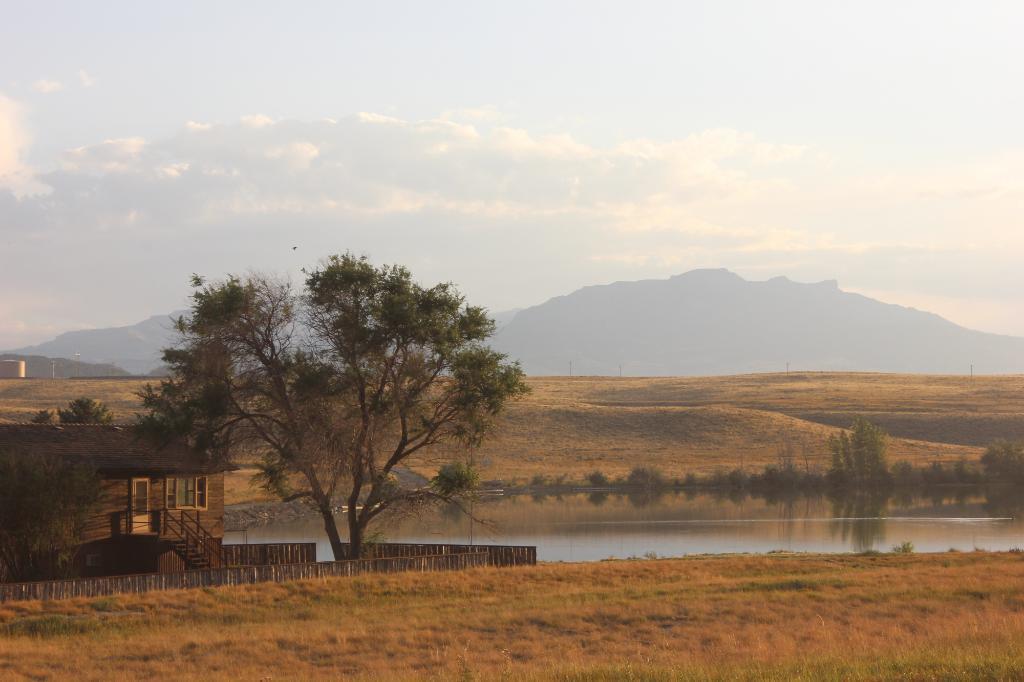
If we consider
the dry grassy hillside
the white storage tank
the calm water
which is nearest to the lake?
the calm water

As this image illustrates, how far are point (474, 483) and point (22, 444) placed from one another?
1417 cm

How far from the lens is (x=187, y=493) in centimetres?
3788

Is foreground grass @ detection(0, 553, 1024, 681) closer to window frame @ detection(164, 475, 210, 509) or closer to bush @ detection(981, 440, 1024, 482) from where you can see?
window frame @ detection(164, 475, 210, 509)

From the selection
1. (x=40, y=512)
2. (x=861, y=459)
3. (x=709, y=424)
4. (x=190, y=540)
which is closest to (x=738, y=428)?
(x=709, y=424)

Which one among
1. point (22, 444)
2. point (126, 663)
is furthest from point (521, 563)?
point (126, 663)

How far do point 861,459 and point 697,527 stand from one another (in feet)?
98.9

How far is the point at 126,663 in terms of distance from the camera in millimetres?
20828

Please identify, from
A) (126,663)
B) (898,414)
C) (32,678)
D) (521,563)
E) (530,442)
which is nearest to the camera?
(32,678)

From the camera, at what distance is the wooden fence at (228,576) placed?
2705 cm

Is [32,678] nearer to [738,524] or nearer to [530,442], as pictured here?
[738,524]

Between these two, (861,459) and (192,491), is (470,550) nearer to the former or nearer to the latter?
(192,491)

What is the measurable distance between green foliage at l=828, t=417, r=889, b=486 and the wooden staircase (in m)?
58.1

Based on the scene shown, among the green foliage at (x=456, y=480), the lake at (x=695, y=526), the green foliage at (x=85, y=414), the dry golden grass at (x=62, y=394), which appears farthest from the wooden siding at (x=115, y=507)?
the dry golden grass at (x=62, y=394)

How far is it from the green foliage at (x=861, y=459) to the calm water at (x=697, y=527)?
7887 mm
